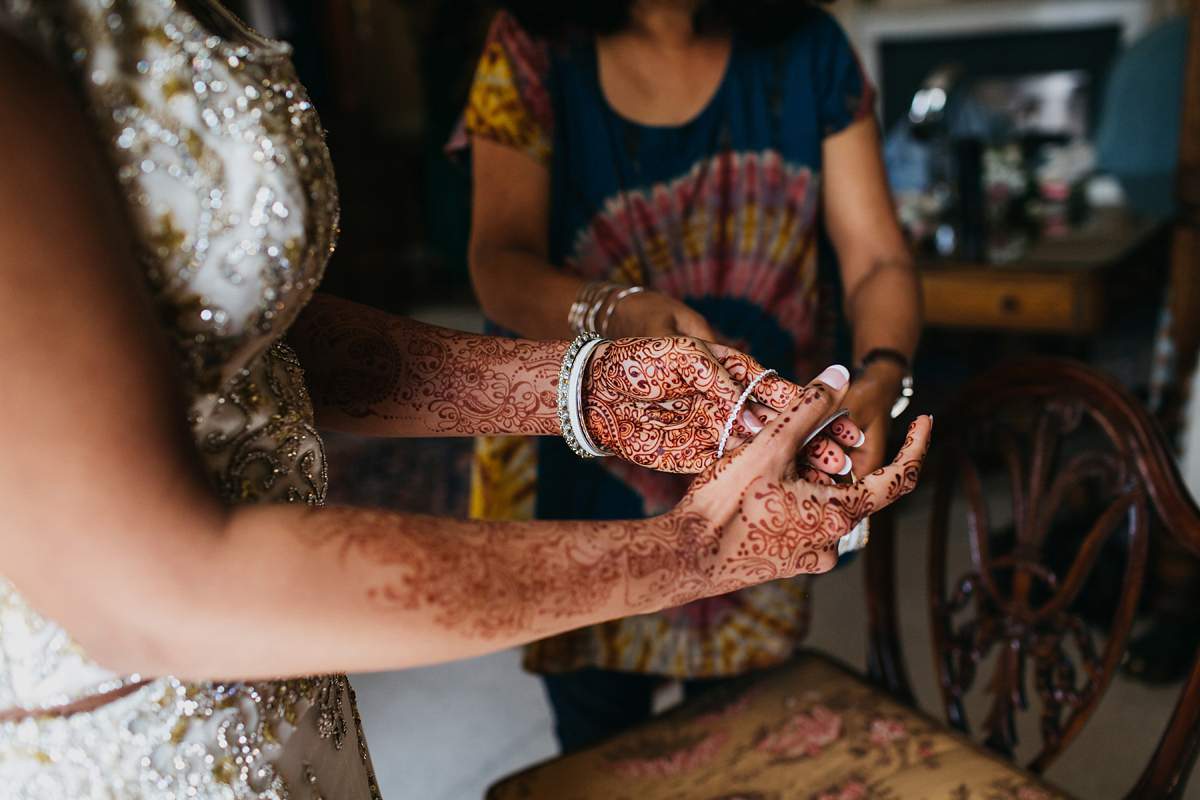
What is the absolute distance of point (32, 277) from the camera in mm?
354

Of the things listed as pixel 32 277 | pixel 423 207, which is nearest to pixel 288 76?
pixel 32 277

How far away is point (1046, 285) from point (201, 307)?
2.15 m

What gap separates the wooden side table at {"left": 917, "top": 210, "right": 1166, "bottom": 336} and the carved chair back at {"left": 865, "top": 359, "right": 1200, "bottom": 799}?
1.26 metres

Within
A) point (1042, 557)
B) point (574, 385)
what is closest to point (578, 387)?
point (574, 385)

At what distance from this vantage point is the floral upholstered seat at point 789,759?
2.84 feet

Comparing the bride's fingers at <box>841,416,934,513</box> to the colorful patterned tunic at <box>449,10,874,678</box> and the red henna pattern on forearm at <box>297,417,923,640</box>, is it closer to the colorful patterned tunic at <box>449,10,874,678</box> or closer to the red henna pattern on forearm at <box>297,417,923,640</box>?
the red henna pattern on forearm at <box>297,417,923,640</box>

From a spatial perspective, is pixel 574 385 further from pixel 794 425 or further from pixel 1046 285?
pixel 1046 285

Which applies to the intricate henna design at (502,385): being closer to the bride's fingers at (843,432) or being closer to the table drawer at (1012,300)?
the bride's fingers at (843,432)

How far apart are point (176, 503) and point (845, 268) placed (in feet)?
2.92

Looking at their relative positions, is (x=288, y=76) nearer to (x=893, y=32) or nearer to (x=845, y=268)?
(x=845, y=268)

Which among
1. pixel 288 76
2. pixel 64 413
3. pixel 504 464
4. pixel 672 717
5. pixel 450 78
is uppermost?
pixel 450 78

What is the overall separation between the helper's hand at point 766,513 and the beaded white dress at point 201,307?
26 cm

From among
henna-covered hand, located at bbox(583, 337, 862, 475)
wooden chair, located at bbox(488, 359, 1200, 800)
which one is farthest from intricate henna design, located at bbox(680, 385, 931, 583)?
wooden chair, located at bbox(488, 359, 1200, 800)

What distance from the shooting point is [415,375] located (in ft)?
2.31
